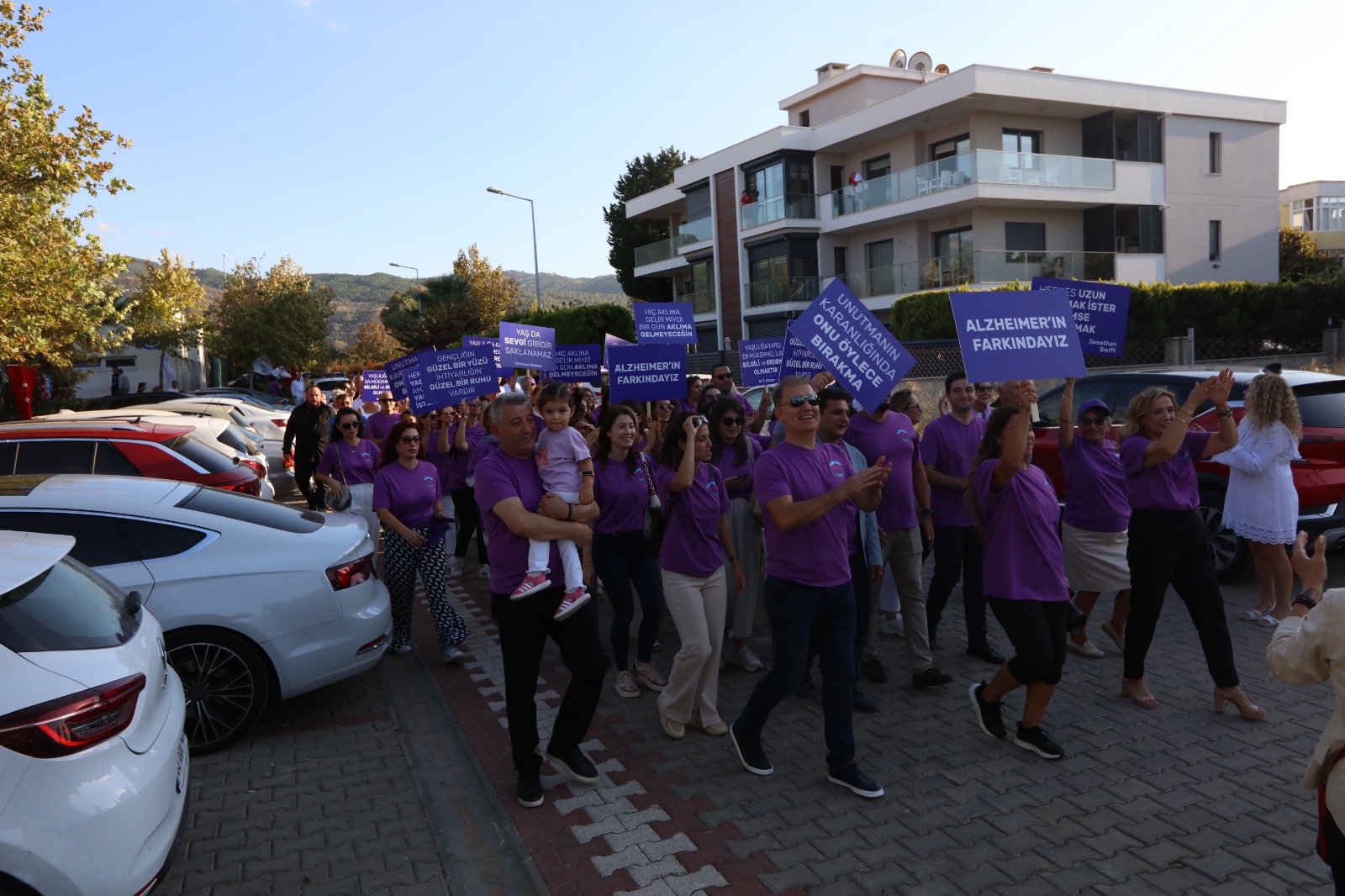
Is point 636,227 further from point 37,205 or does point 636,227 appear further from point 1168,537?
point 1168,537

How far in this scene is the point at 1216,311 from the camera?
2447cm

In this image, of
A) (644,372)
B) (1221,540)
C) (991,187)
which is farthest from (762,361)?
(991,187)

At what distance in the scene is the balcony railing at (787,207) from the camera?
34.1 meters

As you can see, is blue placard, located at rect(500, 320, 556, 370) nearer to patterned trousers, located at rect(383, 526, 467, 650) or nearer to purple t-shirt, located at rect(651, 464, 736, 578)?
patterned trousers, located at rect(383, 526, 467, 650)

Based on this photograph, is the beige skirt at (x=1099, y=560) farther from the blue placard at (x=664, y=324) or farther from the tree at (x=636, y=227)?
the tree at (x=636, y=227)

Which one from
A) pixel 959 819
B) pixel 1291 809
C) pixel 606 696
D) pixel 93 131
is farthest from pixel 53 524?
pixel 93 131

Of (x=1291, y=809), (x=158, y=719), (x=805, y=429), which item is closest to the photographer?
(x=158, y=719)

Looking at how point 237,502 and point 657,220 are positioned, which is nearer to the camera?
point 237,502

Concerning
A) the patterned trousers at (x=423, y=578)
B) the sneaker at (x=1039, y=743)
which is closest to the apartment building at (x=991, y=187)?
the patterned trousers at (x=423, y=578)

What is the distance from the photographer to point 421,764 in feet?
16.8

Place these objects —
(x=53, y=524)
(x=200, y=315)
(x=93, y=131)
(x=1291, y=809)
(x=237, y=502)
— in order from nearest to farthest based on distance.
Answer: (x=1291, y=809), (x=53, y=524), (x=237, y=502), (x=93, y=131), (x=200, y=315)

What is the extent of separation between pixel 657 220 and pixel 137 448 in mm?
45306

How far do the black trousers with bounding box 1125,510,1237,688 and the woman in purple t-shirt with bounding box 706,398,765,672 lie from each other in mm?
2325

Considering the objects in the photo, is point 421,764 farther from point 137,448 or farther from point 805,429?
point 137,448
